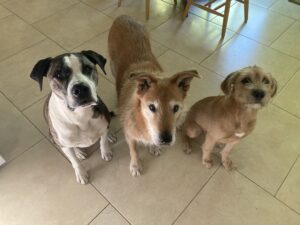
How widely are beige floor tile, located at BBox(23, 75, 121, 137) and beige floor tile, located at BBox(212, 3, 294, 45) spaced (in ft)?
5.81

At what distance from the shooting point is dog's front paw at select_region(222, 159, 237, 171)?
2.10 metres

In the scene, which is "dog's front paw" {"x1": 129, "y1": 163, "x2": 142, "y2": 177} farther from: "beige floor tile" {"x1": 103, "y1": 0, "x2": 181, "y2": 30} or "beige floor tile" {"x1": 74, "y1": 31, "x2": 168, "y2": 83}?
"beige floor tile" {"x1": 103, "y1": 0, "x2": 181, "y2": 30}

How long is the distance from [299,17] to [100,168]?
3201 mm

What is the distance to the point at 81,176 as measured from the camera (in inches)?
79.4

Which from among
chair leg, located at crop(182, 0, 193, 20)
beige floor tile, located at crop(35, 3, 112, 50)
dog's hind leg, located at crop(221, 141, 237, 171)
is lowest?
dog's hind leg, located at crop(221, 141, 237, 171)

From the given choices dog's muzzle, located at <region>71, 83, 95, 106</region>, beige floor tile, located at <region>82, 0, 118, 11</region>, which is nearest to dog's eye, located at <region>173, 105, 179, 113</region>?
dog's muzzle, located at <region>71, 83, 95, 106</region>

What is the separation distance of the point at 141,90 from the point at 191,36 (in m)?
1.93

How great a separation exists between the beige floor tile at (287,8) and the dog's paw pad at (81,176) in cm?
327

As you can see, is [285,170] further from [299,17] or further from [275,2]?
[275,2]

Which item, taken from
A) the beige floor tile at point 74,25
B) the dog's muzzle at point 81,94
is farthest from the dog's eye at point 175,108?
the beige floor tile at point 74,25

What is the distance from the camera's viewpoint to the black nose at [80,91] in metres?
1.45

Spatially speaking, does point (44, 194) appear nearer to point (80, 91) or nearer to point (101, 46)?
point (80, 91)

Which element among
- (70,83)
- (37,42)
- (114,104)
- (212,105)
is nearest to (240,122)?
(212,105)

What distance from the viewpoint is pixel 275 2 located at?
367 centimetres
